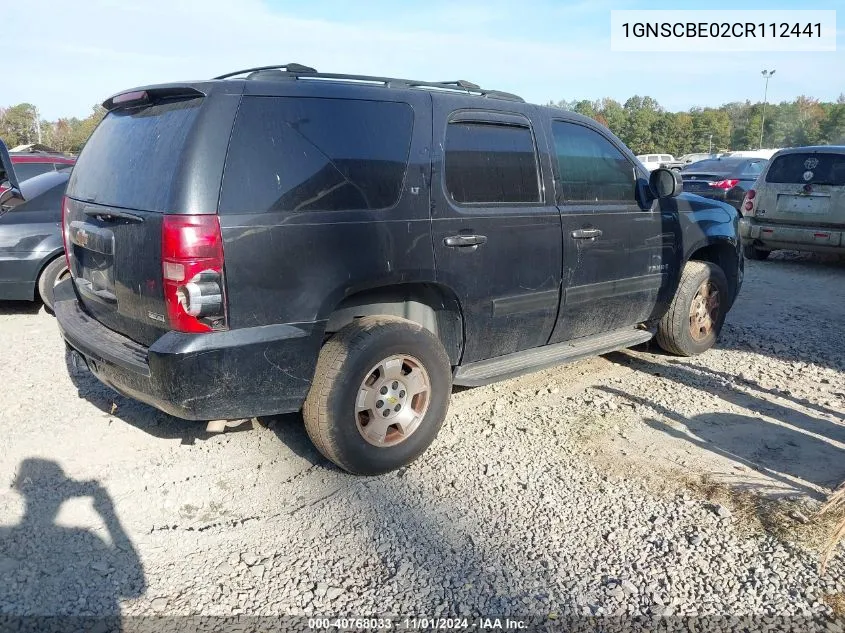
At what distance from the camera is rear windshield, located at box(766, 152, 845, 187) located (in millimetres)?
9125

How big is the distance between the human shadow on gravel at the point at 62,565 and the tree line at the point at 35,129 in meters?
44.6

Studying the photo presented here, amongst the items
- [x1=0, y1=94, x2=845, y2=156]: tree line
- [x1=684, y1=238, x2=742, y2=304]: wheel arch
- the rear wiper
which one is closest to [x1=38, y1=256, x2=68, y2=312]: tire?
the rear wiper

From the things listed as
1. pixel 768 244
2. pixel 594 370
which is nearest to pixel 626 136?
pixel 768 244

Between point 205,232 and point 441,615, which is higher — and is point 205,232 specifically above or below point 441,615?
above

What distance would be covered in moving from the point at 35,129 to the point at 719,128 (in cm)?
6351

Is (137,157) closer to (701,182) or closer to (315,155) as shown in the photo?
(315,155)

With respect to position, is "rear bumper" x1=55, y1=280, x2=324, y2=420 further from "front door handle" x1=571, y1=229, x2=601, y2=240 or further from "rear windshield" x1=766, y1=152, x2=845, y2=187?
"rear windshield" x1=766, y1=152, x2=845, y2=187

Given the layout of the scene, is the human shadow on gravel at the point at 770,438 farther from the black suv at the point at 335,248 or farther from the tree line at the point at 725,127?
the tree line at the point at 725,127

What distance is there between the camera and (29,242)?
6531mm

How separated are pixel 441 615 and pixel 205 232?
5.92 ft

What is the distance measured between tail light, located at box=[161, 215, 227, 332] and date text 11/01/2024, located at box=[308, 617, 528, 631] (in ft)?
4.33

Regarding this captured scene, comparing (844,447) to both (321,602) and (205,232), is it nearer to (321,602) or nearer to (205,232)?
(321,602)

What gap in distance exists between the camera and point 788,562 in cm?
289

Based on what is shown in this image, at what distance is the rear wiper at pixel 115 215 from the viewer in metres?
3.13
